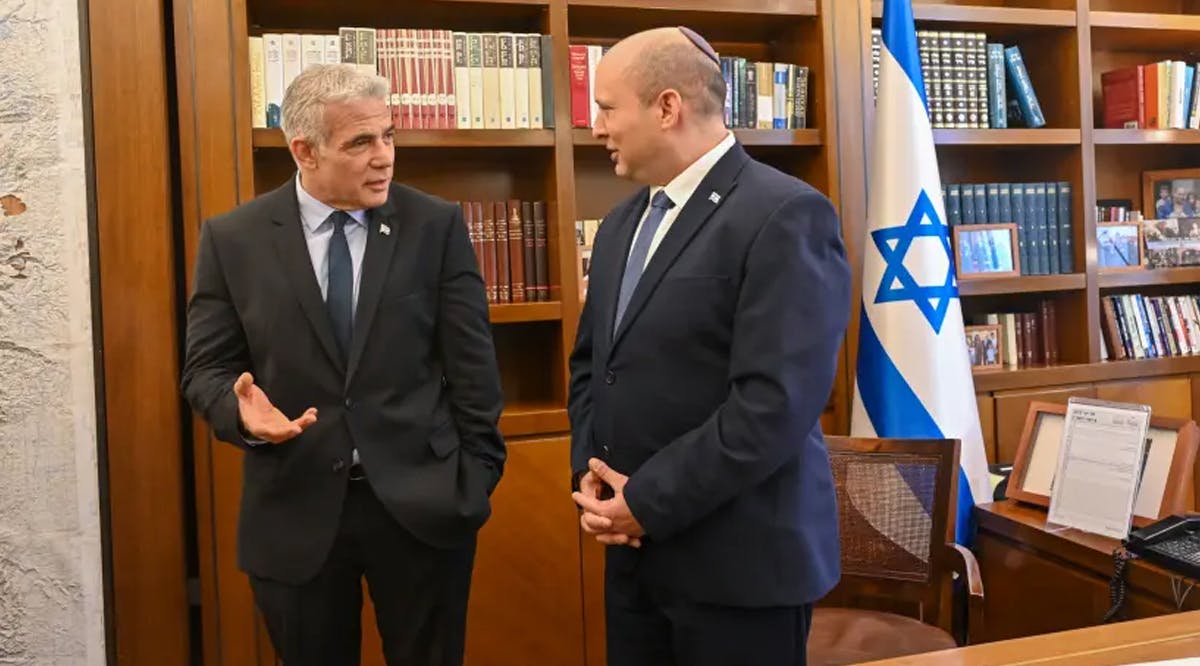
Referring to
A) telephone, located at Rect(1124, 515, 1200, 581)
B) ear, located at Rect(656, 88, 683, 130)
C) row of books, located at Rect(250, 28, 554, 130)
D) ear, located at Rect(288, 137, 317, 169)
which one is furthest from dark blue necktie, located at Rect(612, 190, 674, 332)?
row of books, located at Rect(250, 28, 554, 130)

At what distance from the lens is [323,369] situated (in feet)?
5.62

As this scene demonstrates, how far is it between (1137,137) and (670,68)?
2.43m

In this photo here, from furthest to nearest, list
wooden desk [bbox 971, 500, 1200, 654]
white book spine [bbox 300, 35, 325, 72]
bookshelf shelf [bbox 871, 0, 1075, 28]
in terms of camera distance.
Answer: bookshelf shelf [bbox 871, 0, 1075, 28], white book spine [bbox 300, 35, 325, 72], wooden desk [bbox 971, 500, 1200, 654]

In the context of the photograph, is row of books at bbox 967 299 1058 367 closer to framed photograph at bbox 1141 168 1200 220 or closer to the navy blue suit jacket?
framed photograph at bbox 1141 168 1200 220

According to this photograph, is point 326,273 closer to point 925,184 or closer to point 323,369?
point 323,369

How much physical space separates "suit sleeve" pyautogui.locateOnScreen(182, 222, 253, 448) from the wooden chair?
4.09 ft

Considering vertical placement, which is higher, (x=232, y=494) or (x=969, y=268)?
(x=969, y=268)

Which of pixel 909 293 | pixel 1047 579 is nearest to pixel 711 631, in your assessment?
pixel 1047 579

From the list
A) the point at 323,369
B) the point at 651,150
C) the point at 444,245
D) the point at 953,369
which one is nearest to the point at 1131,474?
the point at 953,369

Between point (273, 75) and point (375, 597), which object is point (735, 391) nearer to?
point (375, 597)

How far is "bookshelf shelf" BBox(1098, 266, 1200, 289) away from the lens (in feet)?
10.8

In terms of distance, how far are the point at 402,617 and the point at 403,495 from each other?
0.23 meters

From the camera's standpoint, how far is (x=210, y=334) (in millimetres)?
1746

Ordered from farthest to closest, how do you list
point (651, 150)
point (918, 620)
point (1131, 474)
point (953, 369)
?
point (953, 369)
point (918, 620)
point (1131, 474)
point (651, 150)
